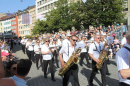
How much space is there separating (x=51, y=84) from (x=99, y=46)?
2.51 meters

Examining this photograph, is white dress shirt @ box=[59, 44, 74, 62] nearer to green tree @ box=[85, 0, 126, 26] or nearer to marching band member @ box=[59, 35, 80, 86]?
marching band member @ box=[59, 35, 80, 86]

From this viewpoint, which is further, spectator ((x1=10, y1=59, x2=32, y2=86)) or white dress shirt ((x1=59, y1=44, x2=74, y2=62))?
white dress shirt ((x1=59, y1=44, x2=74, y2=62))

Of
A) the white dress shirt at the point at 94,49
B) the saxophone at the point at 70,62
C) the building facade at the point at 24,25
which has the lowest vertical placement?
the saxophone at the point at 70,62

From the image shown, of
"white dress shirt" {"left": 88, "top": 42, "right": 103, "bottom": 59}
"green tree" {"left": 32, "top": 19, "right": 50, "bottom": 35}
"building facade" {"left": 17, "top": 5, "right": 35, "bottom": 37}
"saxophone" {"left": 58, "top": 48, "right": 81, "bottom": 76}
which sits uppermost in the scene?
"building facade" {"left": 17, "top": 5, "right": 35, "bottom": 37}

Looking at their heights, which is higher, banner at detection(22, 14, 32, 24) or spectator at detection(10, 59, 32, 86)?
banner at detection(22, 14, 32, 24)

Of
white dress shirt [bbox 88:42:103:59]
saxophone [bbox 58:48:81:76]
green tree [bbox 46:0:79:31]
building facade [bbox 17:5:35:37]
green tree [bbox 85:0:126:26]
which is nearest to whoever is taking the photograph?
saxophone [bbox 58:48:81:76]

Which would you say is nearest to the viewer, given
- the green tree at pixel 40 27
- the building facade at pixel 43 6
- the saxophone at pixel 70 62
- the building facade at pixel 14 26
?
the saxophone at pixel 70 62

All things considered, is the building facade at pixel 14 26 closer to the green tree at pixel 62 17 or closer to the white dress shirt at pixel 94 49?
the green tree at pixel 62 17

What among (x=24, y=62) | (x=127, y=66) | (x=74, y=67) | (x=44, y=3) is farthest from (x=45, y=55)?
(x=44, y=3)

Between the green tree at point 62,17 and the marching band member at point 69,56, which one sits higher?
the green tree at point 62,17

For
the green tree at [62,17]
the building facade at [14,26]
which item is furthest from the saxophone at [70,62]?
the building facade at [14,26]

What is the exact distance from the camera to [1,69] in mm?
1575

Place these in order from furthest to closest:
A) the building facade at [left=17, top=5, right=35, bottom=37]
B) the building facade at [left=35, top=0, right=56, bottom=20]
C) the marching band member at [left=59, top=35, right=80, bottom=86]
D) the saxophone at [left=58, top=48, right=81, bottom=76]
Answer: the building facade at [left=17, top=5, right=35, bottom=37] < the building facade at [left=35, top=0, right=56, bottom=20] < the marching band member at [left=59, top=35, right=80, bottom=86] < the saxophone at [left=58, top=48, right=81, bottom=76]

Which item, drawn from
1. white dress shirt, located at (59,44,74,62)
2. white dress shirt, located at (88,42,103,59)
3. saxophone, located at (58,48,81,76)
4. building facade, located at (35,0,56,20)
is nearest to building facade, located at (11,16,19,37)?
building facade, located at (35,0,56,20)
